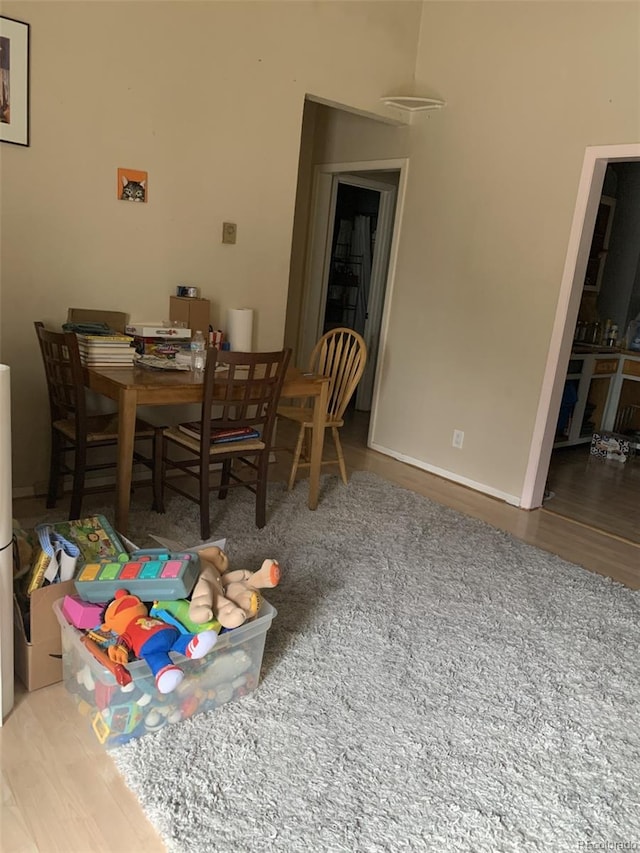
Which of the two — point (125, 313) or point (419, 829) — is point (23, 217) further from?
point (419, 829)

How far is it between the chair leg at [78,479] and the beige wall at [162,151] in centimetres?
46

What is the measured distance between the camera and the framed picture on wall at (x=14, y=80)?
270cm

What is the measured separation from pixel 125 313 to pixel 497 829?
2.67 metres

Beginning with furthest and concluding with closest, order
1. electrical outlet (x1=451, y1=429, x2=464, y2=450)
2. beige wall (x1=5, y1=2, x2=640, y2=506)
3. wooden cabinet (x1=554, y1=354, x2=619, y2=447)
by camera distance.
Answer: wooden cabinet (x1=554, y1=354, x2=619, y2=447), electrical outlet (x1=451, y1=429, x2=464, y2=450), beige wall (x1=5, y1=2, x2=640, y2=506)

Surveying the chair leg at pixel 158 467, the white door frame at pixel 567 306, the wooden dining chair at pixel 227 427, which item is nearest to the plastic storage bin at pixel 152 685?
the wooden dining chair at pixel 227 427

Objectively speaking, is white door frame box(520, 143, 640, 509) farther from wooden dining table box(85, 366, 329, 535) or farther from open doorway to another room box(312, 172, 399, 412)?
open doorway to another room box(312, 172, 399, 412)

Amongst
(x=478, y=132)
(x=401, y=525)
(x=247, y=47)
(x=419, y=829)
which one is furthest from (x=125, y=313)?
(x=419, y=829)

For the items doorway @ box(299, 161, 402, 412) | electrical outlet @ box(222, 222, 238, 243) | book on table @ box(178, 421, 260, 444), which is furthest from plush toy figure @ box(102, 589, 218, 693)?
doorway @ box(299, 161, 402, 412)

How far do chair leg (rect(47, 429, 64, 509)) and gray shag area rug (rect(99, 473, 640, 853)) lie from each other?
16.6 inches

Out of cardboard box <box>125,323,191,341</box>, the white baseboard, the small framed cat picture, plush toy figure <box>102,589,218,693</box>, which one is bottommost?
the white baseboard

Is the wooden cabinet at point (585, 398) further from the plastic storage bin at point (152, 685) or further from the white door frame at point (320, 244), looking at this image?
the plastic storage bin at point (152, 685)

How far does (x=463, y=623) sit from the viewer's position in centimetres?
242

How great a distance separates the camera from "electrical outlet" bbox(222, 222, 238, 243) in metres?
3.56

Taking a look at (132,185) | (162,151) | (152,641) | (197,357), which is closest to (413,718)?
(152,641)
